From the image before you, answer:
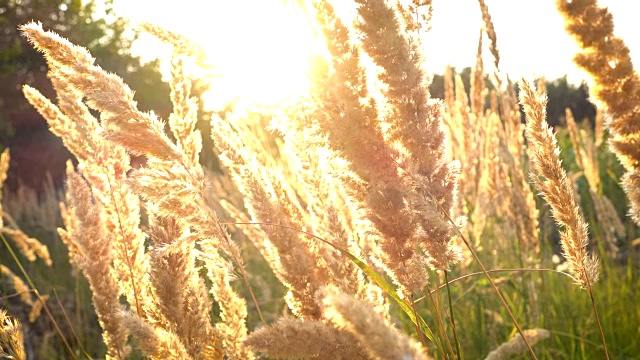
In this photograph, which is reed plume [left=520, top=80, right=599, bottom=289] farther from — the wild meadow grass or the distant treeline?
the distant treeline

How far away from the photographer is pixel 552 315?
149 inches

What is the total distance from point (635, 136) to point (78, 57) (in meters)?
1.43

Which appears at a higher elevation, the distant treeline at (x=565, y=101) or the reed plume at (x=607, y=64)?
the distant treeline at (x=565, y=101)

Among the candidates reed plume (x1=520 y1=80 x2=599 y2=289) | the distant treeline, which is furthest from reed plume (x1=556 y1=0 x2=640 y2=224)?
the distant treeline

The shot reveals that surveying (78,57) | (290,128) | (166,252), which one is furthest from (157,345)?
(78,57)

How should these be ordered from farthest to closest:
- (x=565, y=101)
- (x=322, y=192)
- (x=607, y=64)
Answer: (x=565, y=101)
(x=322, y=192)
(x=607, y=64)

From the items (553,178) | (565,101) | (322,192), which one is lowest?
(553,178)

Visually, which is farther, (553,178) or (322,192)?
(322,192)

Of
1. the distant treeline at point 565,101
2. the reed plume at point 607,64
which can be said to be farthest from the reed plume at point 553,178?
the distant treeline at point 565,101

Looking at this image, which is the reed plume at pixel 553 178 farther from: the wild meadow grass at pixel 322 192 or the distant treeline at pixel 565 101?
the distant treeline at pixel 565 101

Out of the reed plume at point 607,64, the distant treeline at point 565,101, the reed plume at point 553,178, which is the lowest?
the reed plume at point 553,178

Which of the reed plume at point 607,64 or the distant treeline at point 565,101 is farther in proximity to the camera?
the distant treeline at point 565,101

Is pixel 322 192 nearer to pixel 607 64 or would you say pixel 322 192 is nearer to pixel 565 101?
pixel 607 64

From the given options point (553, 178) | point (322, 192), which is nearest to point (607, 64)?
point (553, 178)
